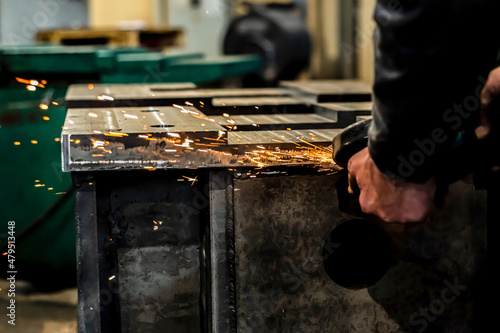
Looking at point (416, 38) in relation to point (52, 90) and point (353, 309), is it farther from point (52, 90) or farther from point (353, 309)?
point (52, 90)

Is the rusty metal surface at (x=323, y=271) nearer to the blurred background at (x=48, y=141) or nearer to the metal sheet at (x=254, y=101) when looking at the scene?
the metal sheet at (x=254, y=101)

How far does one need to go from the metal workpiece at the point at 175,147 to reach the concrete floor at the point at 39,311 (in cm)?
123

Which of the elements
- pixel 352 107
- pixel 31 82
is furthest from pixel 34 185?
pixel 352 107

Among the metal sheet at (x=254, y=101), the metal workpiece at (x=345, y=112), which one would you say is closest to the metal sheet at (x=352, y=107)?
the metal workpiece at (x=345, y=112)

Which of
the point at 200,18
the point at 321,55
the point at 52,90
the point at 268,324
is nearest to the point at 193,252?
the point at 268,324

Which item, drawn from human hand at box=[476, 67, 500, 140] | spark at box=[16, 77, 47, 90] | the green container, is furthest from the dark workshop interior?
spark at box=[16, 77, 47, 90]

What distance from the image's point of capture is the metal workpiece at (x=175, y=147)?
41.8 inches

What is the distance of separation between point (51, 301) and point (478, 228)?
1.77 metres

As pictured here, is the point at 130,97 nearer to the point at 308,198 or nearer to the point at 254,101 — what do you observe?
the point at 254,101

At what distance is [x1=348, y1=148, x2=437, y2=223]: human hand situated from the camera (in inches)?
37.4

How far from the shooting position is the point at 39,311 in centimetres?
231

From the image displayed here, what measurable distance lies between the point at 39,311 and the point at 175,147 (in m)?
A: 1.52

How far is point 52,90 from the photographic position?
2518 millimetres

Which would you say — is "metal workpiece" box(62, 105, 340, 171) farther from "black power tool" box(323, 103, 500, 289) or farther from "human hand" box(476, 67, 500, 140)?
"human hand" box(476, 67, 500, 140)
